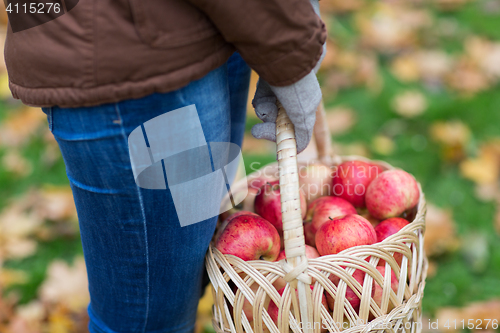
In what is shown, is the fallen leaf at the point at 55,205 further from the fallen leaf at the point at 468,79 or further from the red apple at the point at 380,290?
the fallen leaf at the point at 468,79

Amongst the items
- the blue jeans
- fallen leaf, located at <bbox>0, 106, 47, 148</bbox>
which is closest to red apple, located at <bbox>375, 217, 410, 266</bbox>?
the blue jeans

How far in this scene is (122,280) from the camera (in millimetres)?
763

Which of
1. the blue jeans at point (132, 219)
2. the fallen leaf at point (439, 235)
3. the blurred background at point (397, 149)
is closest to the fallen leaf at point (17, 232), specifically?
the blurred background at point (397, 149)

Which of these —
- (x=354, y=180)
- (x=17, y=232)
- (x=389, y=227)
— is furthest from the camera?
(x=17, y=232)

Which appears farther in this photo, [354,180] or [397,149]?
[397,149]

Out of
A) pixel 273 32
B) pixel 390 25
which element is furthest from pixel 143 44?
pixel 390 25

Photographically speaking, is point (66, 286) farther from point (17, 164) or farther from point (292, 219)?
point (292, 219)

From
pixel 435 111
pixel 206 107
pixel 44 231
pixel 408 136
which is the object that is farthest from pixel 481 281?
pixel 44 231

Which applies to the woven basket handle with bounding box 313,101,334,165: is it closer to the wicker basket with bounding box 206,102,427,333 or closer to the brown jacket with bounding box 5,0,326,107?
the wicker basket with bounding box 206,102,427,333

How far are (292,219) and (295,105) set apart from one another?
20cm

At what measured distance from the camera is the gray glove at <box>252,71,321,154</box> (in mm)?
662

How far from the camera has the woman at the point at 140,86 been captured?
561 millimetres

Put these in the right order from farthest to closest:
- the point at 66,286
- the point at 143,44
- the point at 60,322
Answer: the point at 66,286 < the point at 60,322 < the point at 143,44

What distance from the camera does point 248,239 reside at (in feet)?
2.75
